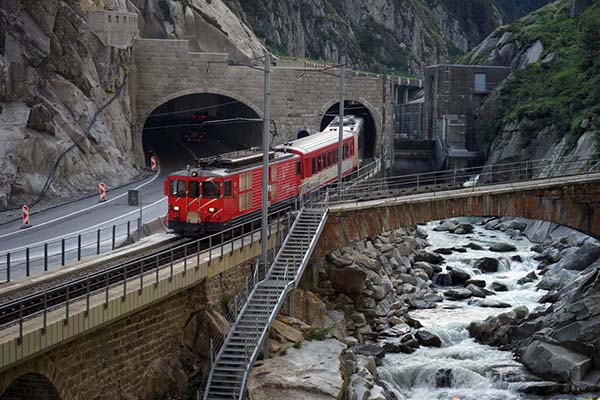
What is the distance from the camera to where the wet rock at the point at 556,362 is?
113 feet

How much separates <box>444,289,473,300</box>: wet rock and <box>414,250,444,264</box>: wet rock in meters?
6.77

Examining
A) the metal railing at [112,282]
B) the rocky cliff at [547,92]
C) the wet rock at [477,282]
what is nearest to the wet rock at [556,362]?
the metal railing at [112,282]

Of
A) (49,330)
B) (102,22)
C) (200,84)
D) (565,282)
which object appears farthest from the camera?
(200,84)

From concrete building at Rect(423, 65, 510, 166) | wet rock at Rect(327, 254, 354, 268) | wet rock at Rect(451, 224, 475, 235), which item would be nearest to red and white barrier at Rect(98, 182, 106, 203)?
wet rock at Rect(327, 254, 354, 268)

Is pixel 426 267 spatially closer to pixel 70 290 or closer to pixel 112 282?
pixel 112 282

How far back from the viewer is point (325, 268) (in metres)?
40.4

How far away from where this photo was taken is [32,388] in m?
23.8

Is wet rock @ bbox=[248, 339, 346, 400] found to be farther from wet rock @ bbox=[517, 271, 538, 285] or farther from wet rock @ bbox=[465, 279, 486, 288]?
wet rock @ bbox=[517, 271, 538, 285]

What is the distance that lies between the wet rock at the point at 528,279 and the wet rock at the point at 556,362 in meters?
12.0

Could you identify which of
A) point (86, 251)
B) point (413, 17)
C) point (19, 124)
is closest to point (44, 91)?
point (19, 124)

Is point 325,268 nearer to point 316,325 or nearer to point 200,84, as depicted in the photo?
point 316,325

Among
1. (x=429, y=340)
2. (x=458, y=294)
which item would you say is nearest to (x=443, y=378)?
(x=429, y=340)

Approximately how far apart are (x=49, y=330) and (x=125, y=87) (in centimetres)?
3731

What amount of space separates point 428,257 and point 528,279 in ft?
21.8
